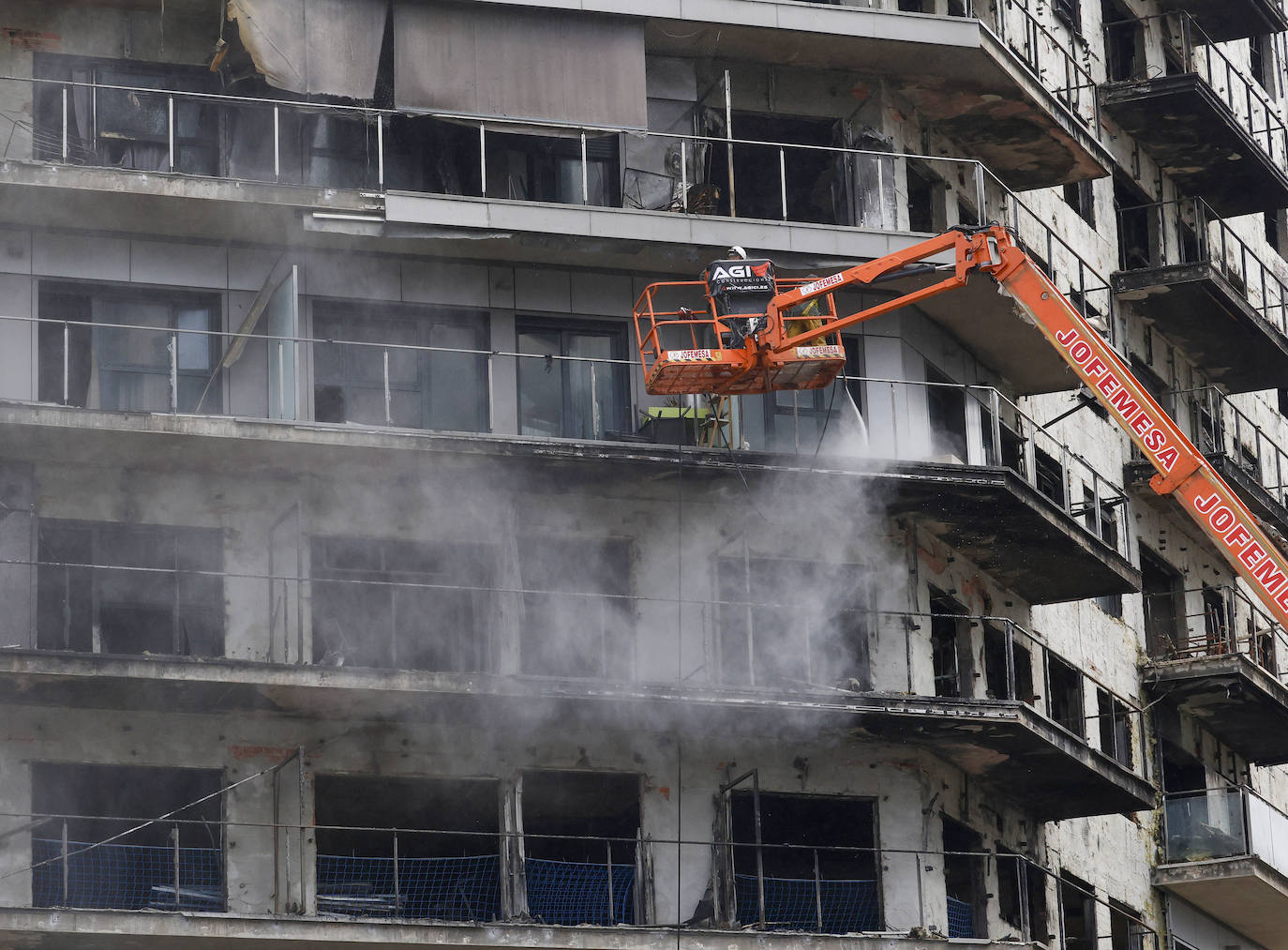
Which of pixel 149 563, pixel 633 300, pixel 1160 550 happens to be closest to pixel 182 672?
pixel 149 563

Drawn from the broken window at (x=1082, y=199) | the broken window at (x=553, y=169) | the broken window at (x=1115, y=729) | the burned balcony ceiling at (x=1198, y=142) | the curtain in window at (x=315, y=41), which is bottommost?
the broken window at (x=1115, y=729)

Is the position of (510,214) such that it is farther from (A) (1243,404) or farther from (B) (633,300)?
(A) (1243,404)

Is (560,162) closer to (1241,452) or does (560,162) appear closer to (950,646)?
(950,646)

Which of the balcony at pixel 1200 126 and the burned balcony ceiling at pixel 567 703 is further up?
the balcony at pixel 1200 126

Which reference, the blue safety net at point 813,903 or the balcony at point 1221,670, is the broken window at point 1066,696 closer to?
the balcony at point 1221,670

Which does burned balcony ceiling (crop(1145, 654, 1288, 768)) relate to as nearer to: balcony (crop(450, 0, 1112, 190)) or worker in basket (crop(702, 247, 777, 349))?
balcony (crop(450, 0, 1112, 190))

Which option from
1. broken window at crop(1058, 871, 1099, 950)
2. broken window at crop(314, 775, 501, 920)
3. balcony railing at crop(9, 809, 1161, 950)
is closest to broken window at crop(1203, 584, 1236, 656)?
broken window at crop(1058, 871, 1099, 950)

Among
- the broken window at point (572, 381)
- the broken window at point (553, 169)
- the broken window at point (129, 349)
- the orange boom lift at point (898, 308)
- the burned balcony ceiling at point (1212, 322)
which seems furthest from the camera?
the burned balcony ceiling at point (1212, 322)

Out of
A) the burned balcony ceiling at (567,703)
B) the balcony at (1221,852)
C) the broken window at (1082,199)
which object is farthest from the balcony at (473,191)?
the balcony at (1221,852)

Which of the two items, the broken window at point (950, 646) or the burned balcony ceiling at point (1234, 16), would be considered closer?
the broken window at point (950, 646)

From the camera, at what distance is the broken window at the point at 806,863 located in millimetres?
33375

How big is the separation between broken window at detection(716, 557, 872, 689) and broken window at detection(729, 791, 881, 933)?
4.71ft

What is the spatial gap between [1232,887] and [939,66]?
12.7 metres

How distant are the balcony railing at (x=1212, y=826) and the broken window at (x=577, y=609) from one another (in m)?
11.0
